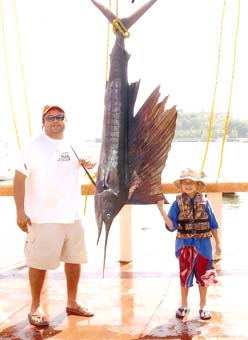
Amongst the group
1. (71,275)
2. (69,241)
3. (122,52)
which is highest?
(122,52)

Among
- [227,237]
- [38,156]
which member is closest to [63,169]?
[38,156]

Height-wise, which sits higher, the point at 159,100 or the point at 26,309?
the point at 159,100

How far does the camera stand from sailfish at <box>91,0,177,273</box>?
6.48ft

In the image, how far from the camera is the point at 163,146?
193 cm

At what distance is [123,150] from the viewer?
2.03 metres

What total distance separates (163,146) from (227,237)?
4519mm

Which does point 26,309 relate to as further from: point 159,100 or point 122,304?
point 159,100

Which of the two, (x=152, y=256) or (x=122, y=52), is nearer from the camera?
(x=122, y=52)

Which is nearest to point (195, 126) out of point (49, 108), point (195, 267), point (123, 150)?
point (195, 267)

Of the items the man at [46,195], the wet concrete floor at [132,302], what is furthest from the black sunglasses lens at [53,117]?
the wet concrete floor at [132,302]

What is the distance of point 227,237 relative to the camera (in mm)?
6195

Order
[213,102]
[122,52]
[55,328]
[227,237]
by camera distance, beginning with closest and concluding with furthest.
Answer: [122,52] < [55,328] < [213,102] < [227,237]

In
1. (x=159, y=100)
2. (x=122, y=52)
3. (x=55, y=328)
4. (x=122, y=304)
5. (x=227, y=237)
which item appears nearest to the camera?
(x=159, y=100)

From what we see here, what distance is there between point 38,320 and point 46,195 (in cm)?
61
